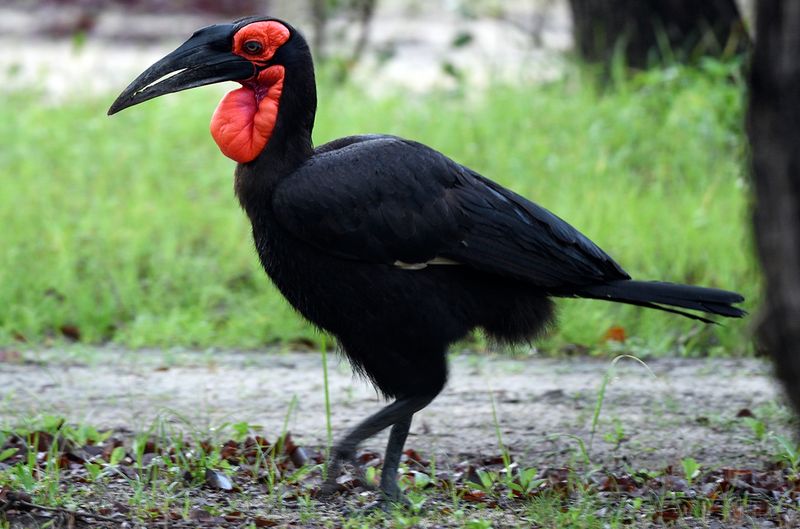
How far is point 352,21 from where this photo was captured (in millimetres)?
8945

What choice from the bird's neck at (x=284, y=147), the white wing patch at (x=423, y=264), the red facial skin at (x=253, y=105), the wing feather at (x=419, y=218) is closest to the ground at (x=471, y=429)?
the wing feather at (x=419, y=218)

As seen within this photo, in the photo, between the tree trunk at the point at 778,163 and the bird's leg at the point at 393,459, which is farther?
the bird's leg at the point at 393,459

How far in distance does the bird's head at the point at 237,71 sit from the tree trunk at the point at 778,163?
1.52m

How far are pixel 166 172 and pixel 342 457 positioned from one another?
3.96m

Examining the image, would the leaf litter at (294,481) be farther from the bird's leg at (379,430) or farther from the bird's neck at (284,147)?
the bird's neck at (284,147)

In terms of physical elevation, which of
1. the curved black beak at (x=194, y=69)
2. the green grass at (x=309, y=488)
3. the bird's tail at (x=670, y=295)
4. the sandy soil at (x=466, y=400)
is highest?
the curved black beak at (x=194, y=69)

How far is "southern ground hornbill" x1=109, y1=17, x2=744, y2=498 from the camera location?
10.4 ft

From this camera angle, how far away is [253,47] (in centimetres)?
332

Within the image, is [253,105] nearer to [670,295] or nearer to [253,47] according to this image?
[253,47]

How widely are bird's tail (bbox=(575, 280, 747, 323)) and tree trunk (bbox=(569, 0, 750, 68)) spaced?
4.55m

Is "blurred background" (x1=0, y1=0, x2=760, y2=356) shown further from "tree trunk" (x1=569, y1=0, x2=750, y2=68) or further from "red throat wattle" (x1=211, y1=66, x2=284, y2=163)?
"red throat wattle" (x1=211, y1=66, x2=284, y2=163)

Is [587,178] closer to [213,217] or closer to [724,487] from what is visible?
[213,217]

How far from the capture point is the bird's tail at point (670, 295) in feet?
10.8

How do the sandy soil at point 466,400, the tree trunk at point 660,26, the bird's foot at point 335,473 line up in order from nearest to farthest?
→ 1. the bird's foot at point 335,473
2. the sandy soil at point 466,400
3. the tree trunk at point 660,26
